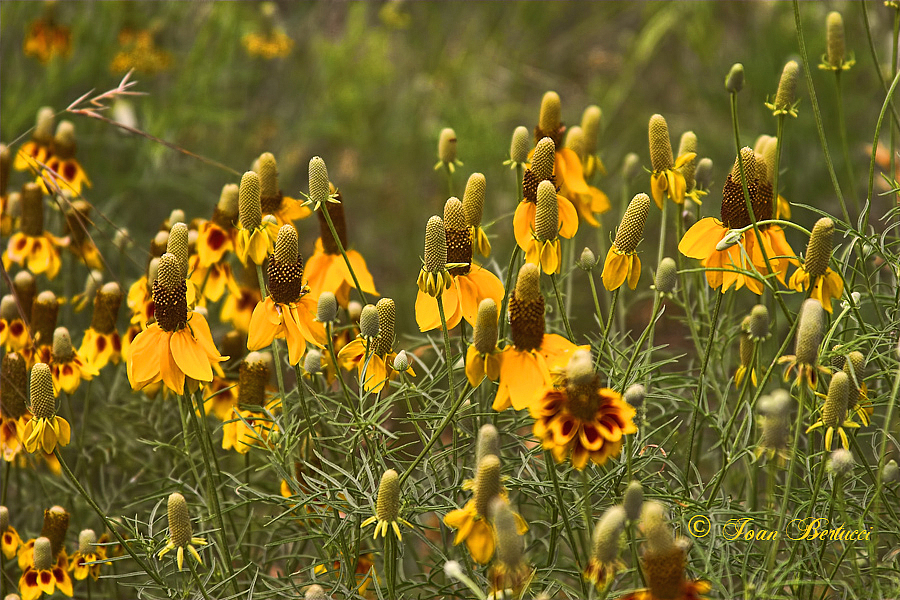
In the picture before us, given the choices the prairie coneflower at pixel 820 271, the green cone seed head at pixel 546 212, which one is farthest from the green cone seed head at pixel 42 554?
the prairie coneflower at pixel 820 271

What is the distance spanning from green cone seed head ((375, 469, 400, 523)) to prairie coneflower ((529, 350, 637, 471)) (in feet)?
0.57

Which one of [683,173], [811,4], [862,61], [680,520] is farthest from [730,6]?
[680,520]

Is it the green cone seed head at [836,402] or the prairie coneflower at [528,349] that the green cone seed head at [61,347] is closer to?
the prairie coneflower at [528,349]

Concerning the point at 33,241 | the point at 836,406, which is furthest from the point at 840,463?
the point at 33,241

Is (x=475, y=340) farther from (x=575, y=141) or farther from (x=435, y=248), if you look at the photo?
(x=575, y=141)

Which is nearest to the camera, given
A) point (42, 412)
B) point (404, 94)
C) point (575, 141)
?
point (42, 412)

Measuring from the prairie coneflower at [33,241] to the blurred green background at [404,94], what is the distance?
0.66m

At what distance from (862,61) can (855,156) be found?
1.11ft

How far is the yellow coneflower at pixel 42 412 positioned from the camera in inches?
43.3

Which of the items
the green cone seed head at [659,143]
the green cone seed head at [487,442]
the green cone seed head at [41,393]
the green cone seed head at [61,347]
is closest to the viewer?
the green cone seed head at [487,442]

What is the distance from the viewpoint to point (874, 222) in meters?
2.89

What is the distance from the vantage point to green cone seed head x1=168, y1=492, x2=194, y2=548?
1017mm

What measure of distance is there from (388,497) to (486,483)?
14 cm

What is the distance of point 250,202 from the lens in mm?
1188
